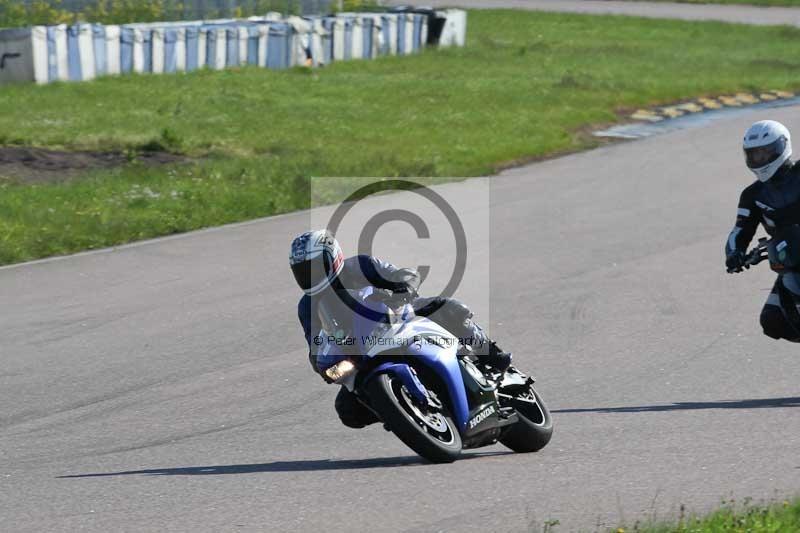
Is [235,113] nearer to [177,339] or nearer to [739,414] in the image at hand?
[177,339]

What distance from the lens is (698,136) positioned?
76.5 feet

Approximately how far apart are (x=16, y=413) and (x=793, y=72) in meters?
25.9

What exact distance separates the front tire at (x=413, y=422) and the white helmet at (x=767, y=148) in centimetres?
313

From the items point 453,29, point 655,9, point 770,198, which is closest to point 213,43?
point 453,29

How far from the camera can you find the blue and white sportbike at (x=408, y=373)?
707cm

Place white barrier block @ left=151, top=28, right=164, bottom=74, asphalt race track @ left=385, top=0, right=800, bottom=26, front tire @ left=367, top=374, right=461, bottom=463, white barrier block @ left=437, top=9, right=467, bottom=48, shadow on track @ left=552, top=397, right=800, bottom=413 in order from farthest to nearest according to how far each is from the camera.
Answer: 1. asphalt race track @ left=385, top=0, right=800, bottom=26
2. white barrier block @ left=437, top=9, right=467, bottom=48
3. white barrier block @ left=151, top=28, right=164, bottom=74
4. shadow on track @ left=552, top=397, right=800, bottom=413
5. front tire @ left=367, top=374, right=461, bottom=463

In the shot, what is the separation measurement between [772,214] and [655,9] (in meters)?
40.5

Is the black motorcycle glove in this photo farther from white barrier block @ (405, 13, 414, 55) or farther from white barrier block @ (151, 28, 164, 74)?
white barrier block @ (405, 13, 414, 55)

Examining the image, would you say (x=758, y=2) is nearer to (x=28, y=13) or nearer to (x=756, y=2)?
(x=756, y=2)

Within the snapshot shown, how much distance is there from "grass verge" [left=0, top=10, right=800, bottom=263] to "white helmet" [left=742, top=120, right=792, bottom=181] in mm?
8230

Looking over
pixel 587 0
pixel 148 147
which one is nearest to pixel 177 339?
pixel 148 147

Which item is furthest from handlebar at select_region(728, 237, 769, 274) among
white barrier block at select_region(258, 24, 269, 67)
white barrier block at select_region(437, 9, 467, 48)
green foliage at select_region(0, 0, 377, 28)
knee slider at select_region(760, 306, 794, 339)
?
white barrier block at select_region(437, 9, 467, 48)

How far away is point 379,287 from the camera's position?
7.27m

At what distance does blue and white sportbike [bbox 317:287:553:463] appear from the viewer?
707 cm
